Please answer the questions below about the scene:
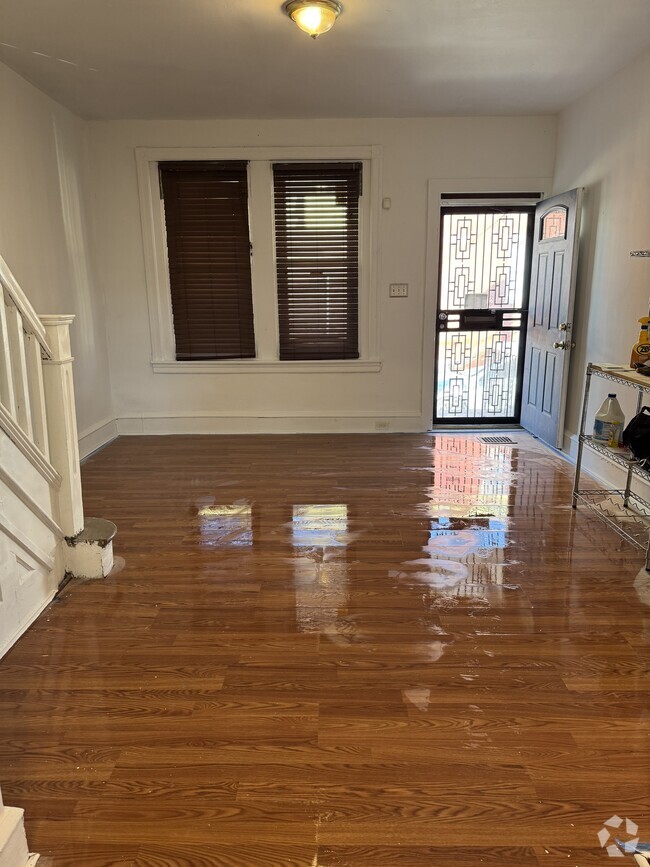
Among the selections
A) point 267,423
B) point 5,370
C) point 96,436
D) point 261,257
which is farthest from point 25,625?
point 261,257

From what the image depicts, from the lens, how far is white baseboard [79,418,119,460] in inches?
198

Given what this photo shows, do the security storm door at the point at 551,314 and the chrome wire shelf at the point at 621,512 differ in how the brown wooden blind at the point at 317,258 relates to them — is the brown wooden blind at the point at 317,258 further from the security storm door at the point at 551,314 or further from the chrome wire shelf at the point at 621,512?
the chrome wire shelf at the point at 621,512

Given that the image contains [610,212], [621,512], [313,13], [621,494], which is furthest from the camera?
[610,212]

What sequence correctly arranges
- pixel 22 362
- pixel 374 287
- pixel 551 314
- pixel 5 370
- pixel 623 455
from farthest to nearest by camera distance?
1. pixel 374 287
2. pixel 551 314
3. pixel 623 455
4. pixel 22 362
5. pixel 5 370

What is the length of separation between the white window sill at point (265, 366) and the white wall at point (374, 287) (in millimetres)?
58

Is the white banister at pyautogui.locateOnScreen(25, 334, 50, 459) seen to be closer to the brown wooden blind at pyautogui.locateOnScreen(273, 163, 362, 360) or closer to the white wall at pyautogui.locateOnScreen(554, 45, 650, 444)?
the brown wooden blind at pyautogui.locateOnScreen(273, 163, 362, 360)

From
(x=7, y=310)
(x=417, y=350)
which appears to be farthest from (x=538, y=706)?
(x=417, y=350)

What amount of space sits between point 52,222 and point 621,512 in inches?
179

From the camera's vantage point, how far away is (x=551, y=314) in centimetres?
502

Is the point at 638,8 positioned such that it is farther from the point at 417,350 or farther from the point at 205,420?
the point at 205,420

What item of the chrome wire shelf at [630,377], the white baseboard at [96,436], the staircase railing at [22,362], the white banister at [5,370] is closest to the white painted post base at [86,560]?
the staircase railing at [22,362]

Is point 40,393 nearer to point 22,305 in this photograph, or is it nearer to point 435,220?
point 22,305

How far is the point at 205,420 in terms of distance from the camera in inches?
229

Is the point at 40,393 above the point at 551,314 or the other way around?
the other way around
